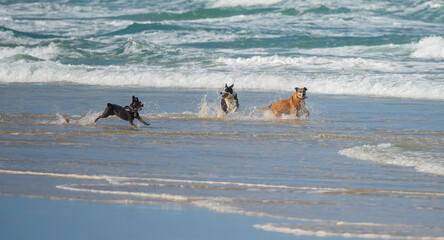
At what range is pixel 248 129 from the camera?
37.9 ft

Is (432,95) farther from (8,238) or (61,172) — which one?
(8,238)

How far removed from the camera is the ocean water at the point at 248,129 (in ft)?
20.9

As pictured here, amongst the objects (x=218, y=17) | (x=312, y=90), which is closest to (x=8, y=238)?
(x=312, y=90)

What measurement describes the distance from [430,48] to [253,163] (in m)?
20.3

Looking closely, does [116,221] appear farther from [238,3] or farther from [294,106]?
[238,3]

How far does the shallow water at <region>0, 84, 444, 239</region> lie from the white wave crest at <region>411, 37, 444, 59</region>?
1259cm

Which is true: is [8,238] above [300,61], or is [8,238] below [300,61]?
below

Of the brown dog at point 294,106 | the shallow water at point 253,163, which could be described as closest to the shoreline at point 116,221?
the shallow water at point 253,163

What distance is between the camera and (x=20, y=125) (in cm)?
1149

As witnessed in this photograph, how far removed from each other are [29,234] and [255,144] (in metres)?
4.90

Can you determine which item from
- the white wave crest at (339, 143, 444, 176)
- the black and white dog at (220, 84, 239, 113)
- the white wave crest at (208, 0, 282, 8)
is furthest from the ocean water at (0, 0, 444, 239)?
the white wave crest at (208, 0, 282, 8)

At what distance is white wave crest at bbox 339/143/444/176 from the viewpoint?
7.99m

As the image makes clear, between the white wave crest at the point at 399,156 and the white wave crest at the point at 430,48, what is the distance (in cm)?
1786

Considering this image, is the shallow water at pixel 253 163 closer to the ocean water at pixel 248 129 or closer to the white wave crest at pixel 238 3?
the ocean water at pixel 248 129
